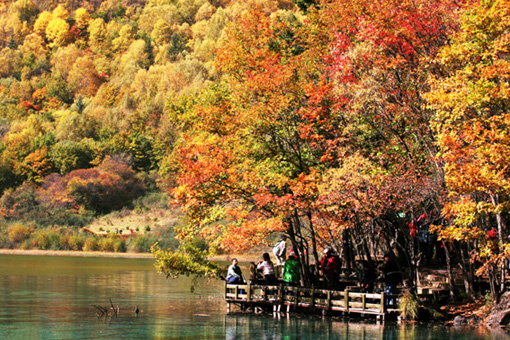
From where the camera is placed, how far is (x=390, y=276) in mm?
27391

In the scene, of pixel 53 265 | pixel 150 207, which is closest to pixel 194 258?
pixel 53 265

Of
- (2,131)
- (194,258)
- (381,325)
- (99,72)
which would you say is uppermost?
(99,72)

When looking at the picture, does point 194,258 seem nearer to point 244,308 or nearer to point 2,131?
point 244,308

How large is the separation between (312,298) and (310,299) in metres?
0.27

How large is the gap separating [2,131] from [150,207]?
4343 cm

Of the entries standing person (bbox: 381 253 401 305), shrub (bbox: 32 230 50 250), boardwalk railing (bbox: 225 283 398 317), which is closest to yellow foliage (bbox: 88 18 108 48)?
shrub (bbox: 32 230 50 250)

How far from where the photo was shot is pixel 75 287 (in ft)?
A: 131

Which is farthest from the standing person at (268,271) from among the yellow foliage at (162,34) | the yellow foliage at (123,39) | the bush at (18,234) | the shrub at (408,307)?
the yellow foliage at (123,39)

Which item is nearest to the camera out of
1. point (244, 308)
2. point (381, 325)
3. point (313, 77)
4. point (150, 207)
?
point (381, 325)

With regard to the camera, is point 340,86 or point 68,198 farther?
point 68,198

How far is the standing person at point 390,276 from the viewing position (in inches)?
1071

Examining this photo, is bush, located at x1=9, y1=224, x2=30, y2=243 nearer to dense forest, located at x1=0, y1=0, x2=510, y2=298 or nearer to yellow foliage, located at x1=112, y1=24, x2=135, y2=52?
dense forest, located at x1=0, y1=0, x2=510, y2=298

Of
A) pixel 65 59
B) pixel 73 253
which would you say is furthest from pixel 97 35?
pixel 73 253

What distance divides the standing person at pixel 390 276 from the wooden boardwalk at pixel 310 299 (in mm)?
477
